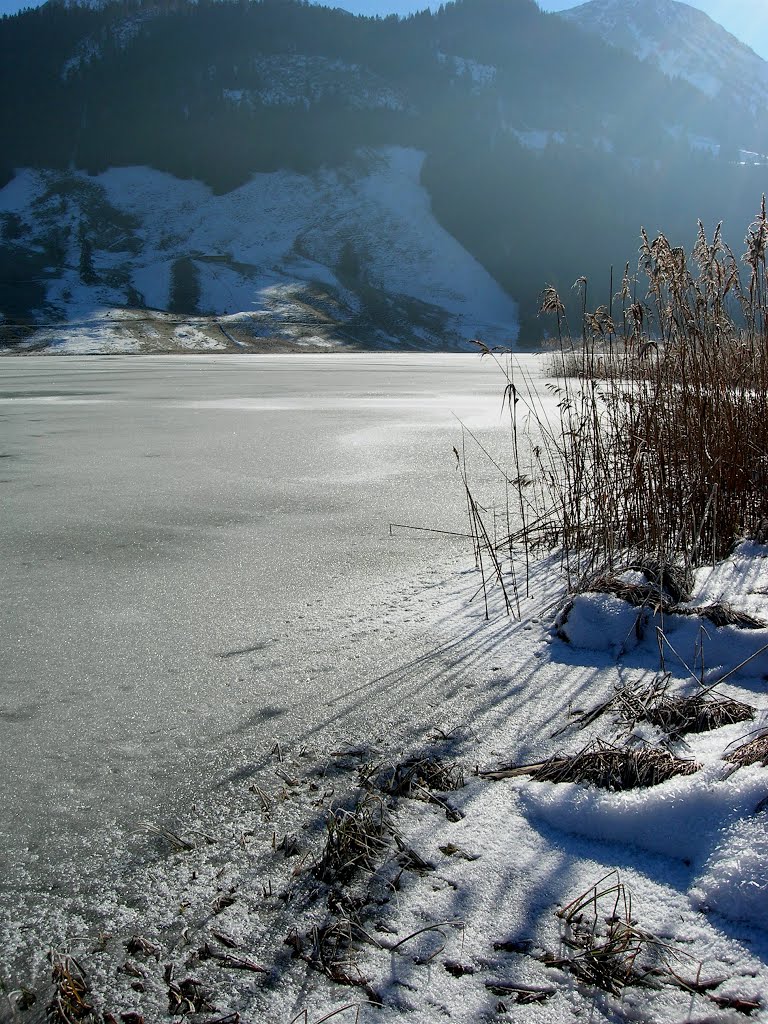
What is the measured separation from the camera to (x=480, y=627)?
203 centimetres

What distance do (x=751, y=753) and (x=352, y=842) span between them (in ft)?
2.07

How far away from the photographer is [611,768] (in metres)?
1.24

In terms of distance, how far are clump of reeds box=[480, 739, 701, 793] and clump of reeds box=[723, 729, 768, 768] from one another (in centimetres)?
6

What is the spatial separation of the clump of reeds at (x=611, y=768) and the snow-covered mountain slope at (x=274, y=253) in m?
43.0

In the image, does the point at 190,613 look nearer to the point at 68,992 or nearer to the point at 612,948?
the point at 68,992

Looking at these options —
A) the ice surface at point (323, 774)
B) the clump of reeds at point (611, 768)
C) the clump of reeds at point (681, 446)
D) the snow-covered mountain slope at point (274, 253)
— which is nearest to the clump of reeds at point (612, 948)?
the ice surface at point (323, 774)

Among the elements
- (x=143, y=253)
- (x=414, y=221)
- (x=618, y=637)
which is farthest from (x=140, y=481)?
Result: (x=414, y=221)

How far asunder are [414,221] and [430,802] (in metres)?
78.2

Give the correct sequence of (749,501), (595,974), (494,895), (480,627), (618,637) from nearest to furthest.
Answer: (595,974)
(494,895)
(618,637)
(480,627)
(749,501)

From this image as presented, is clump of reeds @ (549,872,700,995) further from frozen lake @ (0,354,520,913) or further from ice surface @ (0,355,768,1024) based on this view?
frozen lake @ (0,354,520,913)

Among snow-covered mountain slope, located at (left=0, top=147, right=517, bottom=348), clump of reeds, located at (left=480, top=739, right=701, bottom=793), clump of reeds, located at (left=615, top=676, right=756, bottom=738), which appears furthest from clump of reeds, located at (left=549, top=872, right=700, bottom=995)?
snow-covered mountain slope, located at (left=0, top=147, right=517, bottom=348)

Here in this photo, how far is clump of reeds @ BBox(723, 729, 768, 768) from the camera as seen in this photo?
113 centimetres

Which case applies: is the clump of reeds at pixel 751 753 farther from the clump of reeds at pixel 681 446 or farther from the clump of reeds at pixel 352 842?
the clump of reeds at pixel 681 446

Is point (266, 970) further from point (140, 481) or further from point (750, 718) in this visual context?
point (140, 481)
